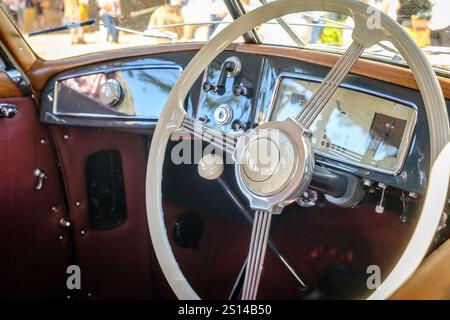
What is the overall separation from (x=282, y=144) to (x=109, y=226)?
1135 millimetres

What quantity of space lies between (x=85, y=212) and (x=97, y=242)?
0.43 feet

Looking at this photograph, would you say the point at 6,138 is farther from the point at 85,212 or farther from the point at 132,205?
the point at 132,205

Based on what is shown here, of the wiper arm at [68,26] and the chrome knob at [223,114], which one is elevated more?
the wiper arm at [68,26]

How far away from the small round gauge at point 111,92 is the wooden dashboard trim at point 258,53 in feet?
0.31

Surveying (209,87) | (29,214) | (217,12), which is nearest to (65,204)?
(29,214)

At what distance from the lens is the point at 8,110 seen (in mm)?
1733

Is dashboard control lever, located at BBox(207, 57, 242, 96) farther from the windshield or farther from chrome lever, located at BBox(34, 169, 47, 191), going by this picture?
chrome lever, located at BBox(34, 169, 47, 191)

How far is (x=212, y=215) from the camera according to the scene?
2139 millimetres

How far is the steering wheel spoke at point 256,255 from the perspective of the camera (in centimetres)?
111

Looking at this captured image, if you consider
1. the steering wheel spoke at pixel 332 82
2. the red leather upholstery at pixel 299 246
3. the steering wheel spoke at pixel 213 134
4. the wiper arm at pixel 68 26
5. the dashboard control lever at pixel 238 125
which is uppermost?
the wiper arm at pixel 68 26

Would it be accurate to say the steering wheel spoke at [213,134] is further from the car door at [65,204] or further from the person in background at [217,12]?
the car door at [65,204]

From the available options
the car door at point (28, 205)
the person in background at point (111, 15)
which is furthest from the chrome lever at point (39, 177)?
the person in background at point (111, 15)

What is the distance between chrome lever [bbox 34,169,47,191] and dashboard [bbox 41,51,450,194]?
190 millimetres

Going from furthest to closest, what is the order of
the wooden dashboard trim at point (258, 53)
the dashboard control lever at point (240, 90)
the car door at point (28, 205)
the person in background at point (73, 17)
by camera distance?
1. the person in background at point (73, 17)
2. the car door at point (28, 205)
3. the dashboard control lever at point (240, 90)
4. the wooden dashboard trim at point (258, 53)
